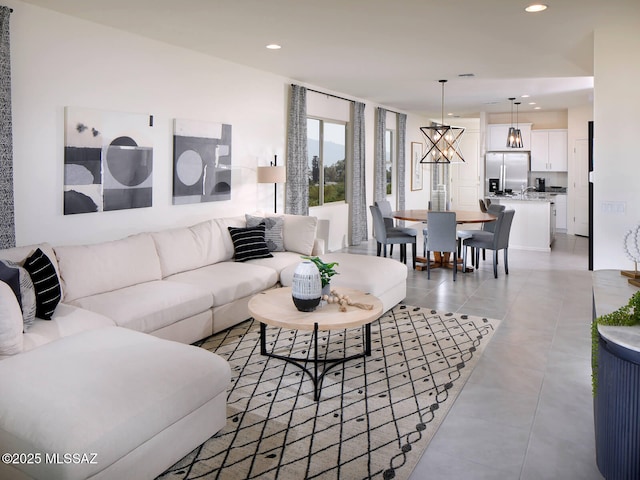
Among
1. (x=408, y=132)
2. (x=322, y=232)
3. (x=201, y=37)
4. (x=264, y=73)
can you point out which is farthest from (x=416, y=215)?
(x=408, y=132)

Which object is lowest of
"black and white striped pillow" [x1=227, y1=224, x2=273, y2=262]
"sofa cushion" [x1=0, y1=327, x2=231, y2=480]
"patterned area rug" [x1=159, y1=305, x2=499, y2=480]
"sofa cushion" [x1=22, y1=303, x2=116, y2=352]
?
"patterned area rug" [x1=159, y1=305, x2=499, y2=480]

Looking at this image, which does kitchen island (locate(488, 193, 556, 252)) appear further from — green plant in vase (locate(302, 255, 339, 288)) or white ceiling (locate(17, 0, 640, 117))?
green plant in vase (locate(302, 255, 339, 288))

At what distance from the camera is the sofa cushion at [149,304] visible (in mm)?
3589

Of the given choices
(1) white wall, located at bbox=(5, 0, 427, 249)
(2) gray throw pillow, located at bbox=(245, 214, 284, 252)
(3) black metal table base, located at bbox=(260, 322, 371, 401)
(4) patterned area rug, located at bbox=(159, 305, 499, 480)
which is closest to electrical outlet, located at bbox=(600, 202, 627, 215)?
(4) patterned area rug, located at bbox=(159, 305, 499, 480)

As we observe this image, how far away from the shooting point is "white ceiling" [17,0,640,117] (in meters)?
4.07

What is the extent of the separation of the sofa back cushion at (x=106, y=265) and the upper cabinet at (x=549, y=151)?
9.81 metres

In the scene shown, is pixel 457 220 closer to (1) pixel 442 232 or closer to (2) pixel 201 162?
(1) pixel 442 232

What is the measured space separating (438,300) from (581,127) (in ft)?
25.0

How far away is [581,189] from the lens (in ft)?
36.5

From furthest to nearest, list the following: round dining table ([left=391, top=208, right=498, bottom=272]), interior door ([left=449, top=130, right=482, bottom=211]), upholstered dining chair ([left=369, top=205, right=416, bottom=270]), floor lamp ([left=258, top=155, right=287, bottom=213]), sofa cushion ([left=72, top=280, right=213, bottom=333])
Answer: interior door ([left=449, top=130, right=482, bottom=211]), upholstered dining chair ([left=369, top=205, right=416, bottom=270]), round dining table ([left=391, top=208, right=498, bottom=272]), floor lamp ([left=258, top=155, right=287, bottom=213]), sofa cushion ([left=72, top=280, right=213, bottom=333])

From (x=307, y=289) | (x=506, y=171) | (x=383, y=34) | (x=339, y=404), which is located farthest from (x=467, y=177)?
(x=339, y=404)

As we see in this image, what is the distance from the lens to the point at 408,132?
12109mm

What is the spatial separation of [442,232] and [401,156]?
17.3ft

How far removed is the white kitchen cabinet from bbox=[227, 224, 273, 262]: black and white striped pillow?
839cm
